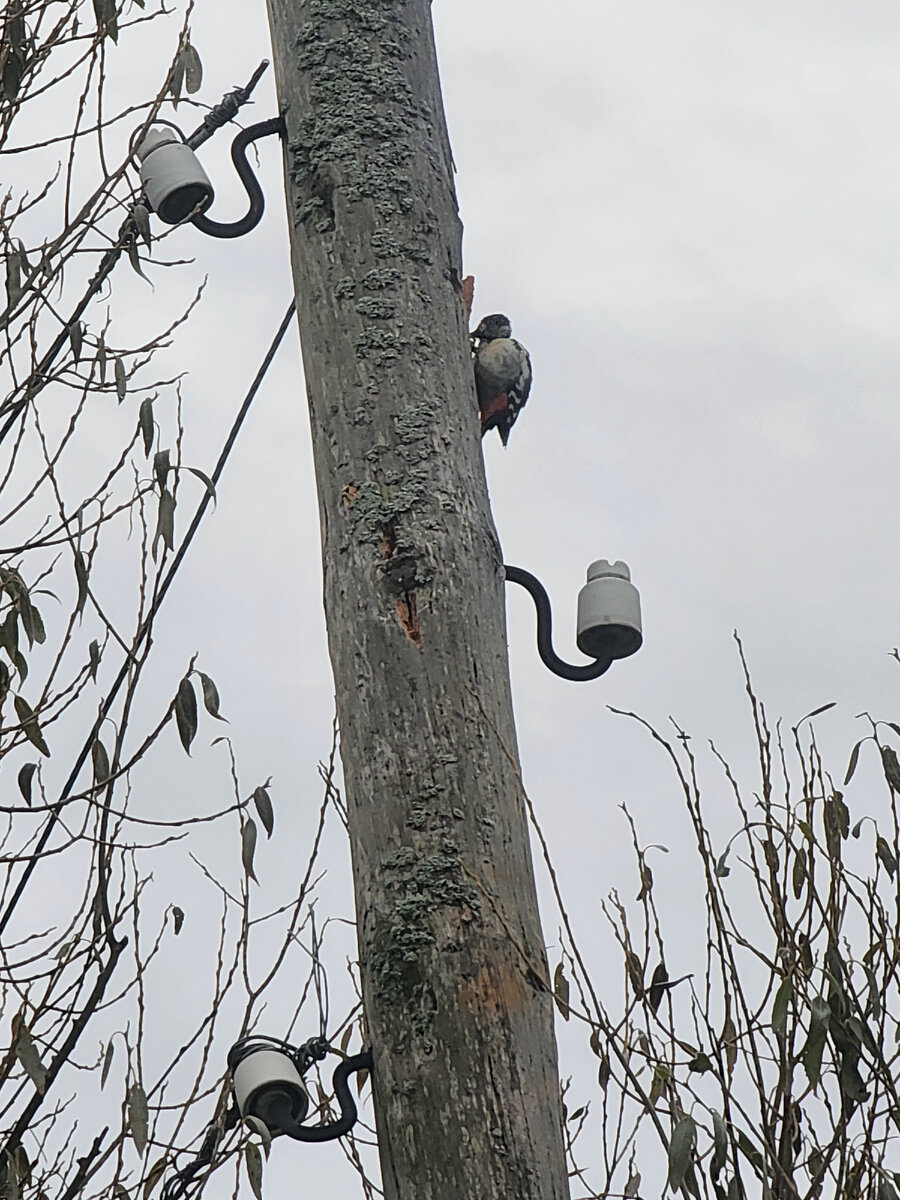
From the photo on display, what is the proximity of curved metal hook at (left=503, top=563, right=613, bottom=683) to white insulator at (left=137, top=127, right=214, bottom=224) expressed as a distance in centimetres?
72

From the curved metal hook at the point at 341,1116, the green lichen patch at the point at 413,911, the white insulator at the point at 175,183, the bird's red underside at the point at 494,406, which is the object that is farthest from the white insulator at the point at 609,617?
the white insulator at the point at 175,183

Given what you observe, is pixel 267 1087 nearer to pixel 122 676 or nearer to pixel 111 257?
pixel 122 676

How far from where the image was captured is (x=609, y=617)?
6.33 ft

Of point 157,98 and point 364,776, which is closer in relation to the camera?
point 364,776

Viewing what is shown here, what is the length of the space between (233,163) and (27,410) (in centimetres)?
78

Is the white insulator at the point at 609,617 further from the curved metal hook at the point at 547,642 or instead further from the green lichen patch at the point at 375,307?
the green lichen patch at the point at 375,307

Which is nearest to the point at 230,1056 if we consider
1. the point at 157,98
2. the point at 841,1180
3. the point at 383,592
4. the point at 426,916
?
the point at 426,916

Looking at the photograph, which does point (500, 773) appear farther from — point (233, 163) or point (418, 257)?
point (233, 163)

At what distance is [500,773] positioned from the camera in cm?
155

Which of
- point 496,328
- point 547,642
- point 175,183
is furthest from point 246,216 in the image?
point 547,642

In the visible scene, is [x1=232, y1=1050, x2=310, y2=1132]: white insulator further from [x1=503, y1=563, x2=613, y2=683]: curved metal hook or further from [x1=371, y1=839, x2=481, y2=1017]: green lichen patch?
[x1=503, y1=563, x2=613, y2=683]: curved metal hook

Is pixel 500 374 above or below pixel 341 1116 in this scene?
above

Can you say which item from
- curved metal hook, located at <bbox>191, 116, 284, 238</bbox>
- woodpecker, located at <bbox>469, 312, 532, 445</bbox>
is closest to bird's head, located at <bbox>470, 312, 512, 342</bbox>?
woodpecker, located at <bbox>469, 312, 532, 445</bbox>

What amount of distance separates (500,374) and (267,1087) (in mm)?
1108
